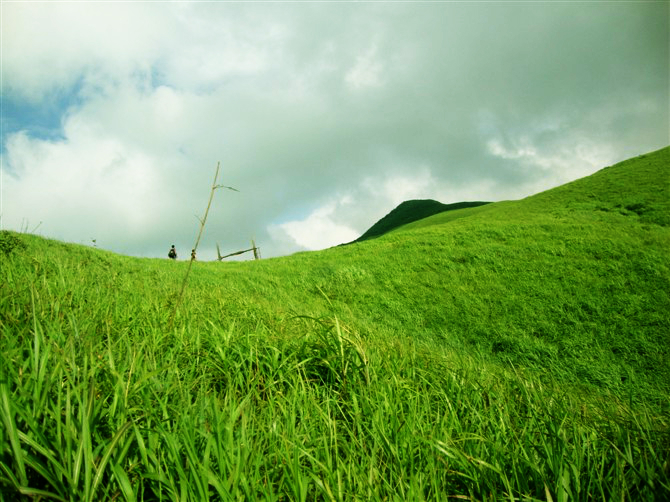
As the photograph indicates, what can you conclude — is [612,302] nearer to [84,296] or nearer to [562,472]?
[562,472]

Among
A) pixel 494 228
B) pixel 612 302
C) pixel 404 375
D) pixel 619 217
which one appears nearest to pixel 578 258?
pixel 612 302

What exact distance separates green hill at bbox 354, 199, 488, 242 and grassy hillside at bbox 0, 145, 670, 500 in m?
43.6

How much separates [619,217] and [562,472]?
23785 millimetres

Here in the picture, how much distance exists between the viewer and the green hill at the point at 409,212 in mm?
63219

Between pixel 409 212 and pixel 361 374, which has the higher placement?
pixel 409 212

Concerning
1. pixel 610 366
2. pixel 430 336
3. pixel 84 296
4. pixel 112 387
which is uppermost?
pixel 84 296

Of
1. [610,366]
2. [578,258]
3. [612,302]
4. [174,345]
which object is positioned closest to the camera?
[174,345]

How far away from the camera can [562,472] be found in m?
2.34

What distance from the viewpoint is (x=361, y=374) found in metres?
3.99

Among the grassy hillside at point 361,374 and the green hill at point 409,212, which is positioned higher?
the green hill at point 409,212

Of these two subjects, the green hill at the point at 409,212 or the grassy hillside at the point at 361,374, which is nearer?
the grassy hillside at the point at 361,374

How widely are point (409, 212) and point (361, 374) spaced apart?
6767 cm

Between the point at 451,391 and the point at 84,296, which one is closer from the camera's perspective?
the point at 451,391

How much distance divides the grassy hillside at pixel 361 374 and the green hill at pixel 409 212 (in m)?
43.6
